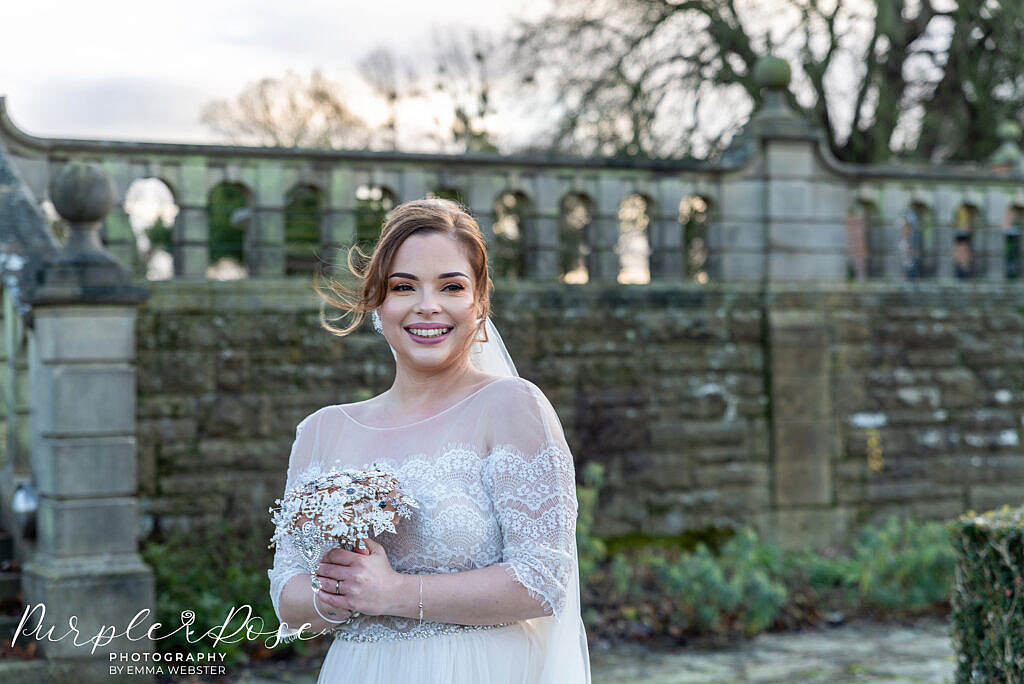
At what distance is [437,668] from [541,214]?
20.3ft

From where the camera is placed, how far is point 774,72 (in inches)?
346

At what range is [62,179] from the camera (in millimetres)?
5738


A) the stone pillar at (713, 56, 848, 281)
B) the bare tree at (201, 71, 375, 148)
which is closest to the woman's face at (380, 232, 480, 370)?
the stone pillar at (713, 56, 848, 281)

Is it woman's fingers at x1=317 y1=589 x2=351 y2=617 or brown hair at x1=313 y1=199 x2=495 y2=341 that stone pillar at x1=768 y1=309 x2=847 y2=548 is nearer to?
brown hair at x1=313 y1=199 x2=495 y2=341

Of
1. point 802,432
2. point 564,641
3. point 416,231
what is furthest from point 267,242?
point 564,641

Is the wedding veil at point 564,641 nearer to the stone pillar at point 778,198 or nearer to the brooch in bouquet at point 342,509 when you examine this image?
the brooch in bouquet at point 342,509

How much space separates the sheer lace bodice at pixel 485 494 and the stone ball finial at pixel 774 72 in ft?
23.1

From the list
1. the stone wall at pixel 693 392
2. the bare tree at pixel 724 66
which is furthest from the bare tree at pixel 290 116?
the stone wall at pixel 693 392

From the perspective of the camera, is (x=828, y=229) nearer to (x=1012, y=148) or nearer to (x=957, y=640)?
(x=1012, y=148)

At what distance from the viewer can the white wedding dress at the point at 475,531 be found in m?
2.27

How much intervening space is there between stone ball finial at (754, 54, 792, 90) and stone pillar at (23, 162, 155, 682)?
5217mm

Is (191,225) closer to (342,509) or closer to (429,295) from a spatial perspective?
(429,295)

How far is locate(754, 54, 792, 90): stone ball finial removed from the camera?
345 inches

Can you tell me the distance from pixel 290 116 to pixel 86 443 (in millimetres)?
18010
